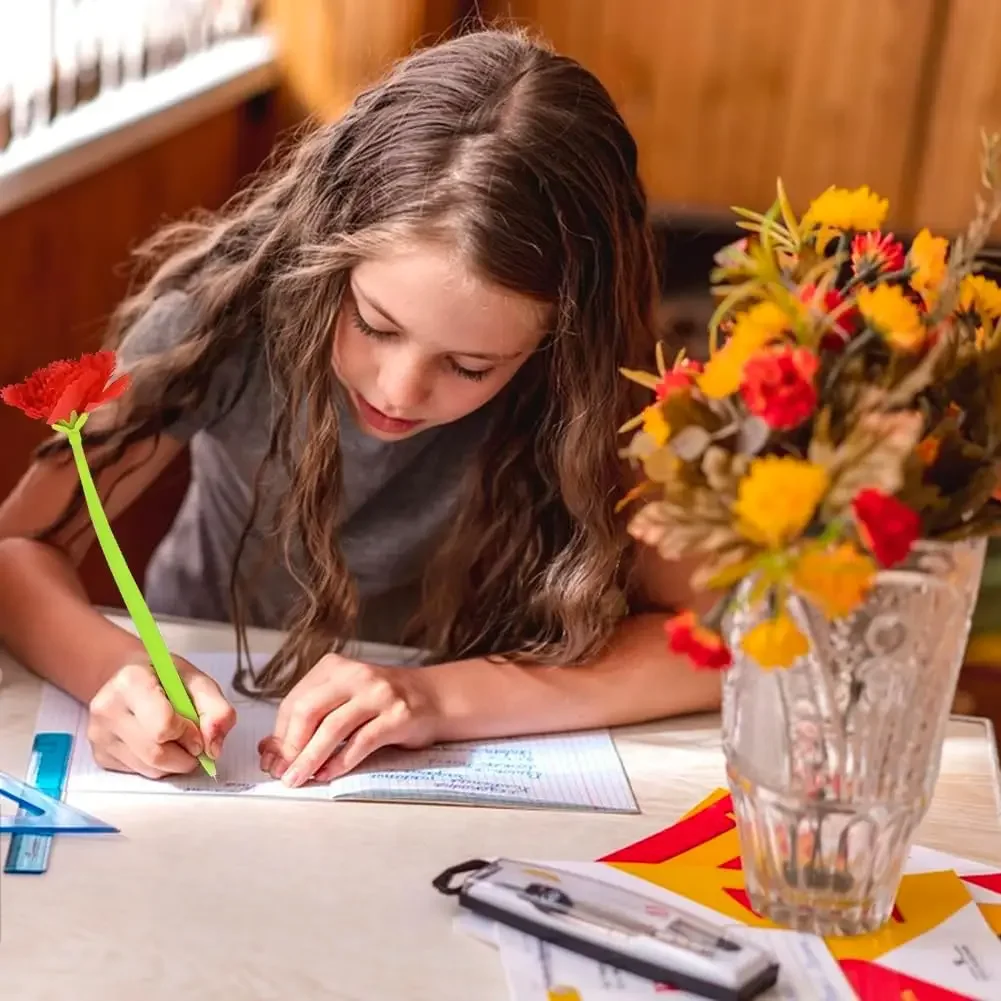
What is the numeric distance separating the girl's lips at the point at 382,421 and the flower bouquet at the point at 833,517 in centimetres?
39

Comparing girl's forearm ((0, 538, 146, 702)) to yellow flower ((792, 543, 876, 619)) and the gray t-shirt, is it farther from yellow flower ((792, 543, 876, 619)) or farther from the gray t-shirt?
yellow flower ((792, 543, 876, 619))

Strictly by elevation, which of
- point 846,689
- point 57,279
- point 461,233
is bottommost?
point 57,279

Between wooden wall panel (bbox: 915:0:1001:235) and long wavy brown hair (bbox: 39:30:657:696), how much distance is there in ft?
4.09

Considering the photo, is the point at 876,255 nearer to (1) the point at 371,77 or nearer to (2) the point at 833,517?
(2) the point at 833,517

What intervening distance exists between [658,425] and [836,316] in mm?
94

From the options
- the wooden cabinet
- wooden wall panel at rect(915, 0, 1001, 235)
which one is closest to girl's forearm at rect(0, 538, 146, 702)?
the wooden cabinet

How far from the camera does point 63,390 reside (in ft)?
2.83

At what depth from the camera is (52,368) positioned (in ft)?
2.86

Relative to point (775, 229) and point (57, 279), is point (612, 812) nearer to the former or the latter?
point (775, 229)

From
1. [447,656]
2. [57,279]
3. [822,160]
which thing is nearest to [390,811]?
[447,656]

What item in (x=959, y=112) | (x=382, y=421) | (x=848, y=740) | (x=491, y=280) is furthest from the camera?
(x=959, y=112)

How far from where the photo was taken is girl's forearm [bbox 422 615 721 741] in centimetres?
102

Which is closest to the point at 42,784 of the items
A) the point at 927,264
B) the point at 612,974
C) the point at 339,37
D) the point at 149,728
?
the point at 149,728

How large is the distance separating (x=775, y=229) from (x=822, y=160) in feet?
5.08
